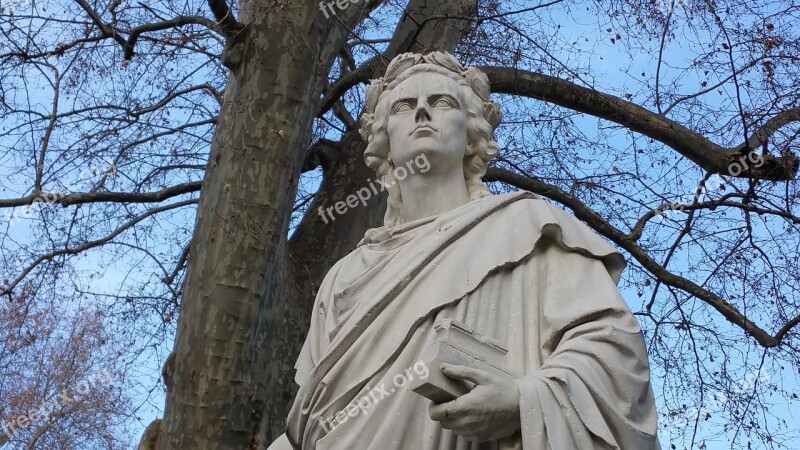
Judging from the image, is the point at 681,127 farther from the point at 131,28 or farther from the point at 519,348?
the point at 519,348

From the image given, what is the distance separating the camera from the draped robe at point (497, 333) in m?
3.57

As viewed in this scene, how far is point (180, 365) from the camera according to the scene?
7.75 m

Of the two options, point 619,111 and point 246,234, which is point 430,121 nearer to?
point 246,234

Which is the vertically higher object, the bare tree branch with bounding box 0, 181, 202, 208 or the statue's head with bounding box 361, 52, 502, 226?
the bare tree branch with bounding box 0, 181, 202, 208

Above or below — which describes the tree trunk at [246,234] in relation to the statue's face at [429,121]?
above

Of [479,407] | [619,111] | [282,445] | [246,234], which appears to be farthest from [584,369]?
[619,111]

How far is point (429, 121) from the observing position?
4641 millimetres

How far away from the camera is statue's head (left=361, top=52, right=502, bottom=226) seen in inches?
182

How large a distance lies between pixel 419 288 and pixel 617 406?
79 centimetres

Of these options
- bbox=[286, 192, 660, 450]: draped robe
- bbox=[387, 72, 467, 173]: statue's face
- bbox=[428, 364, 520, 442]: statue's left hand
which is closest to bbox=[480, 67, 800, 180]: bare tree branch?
bbox=[387, 72, 467, 173]: statue's face

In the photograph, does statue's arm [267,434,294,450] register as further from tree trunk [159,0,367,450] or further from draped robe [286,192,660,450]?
tree trunk [159,0,367,450]

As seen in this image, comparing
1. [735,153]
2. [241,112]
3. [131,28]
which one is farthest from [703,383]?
[131,28]

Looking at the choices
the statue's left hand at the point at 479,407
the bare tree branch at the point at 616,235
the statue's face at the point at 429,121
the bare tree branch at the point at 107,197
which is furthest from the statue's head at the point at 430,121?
the bare tree branch at the point at 107,197

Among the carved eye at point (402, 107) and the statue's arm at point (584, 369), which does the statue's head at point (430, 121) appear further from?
the statue's arm at point (584, 369)
